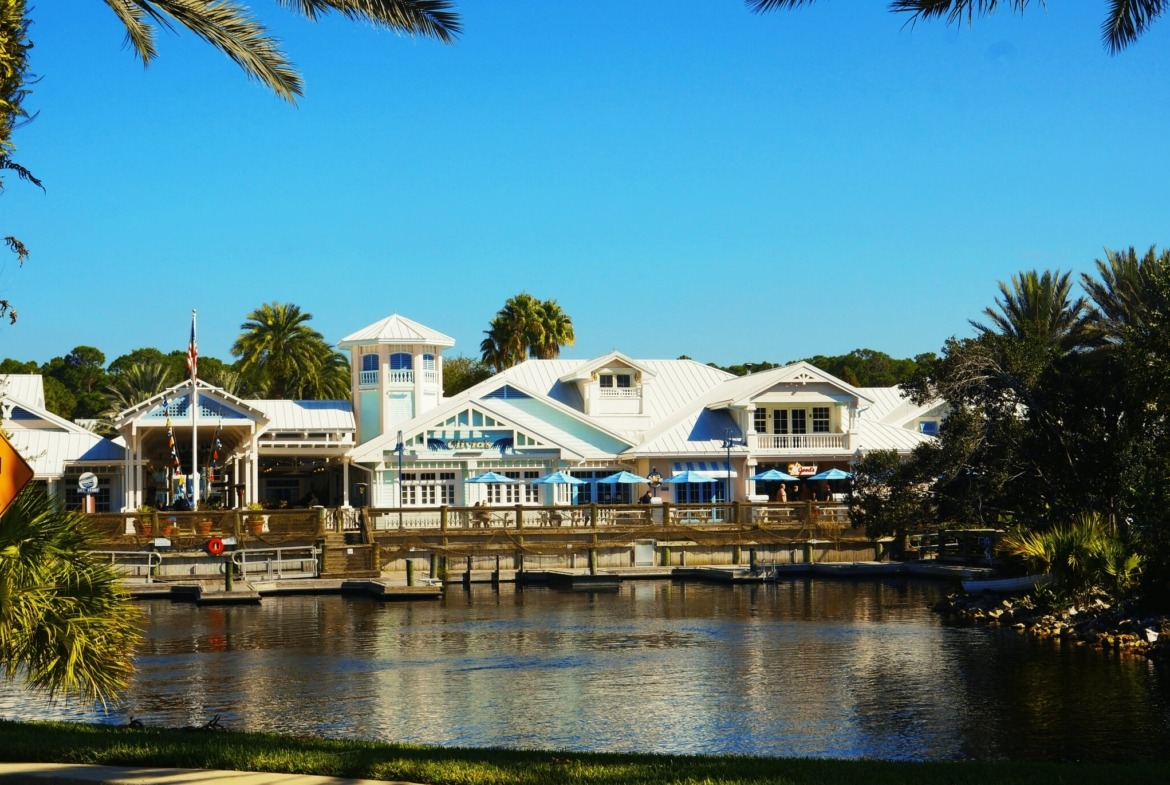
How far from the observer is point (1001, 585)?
113 feet

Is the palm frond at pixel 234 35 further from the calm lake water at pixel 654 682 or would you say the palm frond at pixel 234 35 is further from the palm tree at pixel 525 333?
the palm tree at pixel 525 333

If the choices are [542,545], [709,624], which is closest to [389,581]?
[542,545]

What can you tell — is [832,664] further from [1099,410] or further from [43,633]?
[43,633]

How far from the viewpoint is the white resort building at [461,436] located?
52.8 meters

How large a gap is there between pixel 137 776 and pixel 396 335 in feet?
152

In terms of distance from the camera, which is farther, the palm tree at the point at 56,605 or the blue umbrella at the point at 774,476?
the blue umbrella at the point at 774,476

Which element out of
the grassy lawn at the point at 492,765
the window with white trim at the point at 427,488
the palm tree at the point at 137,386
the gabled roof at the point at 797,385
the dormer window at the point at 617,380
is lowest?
the grassy lawn at the point at 492,765

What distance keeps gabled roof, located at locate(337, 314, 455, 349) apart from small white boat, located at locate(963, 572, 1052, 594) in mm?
29141

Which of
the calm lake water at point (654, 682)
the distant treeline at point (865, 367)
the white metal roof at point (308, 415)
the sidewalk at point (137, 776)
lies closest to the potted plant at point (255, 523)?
the calm lake water at point (654, 682)

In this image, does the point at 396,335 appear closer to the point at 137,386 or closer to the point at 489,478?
the point at 489,478

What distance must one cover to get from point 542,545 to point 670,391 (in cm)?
1916

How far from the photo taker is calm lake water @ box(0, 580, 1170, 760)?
60.7 ft

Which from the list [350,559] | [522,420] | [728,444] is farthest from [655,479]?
[350,559]

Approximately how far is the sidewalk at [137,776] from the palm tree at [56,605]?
89 centimetres
